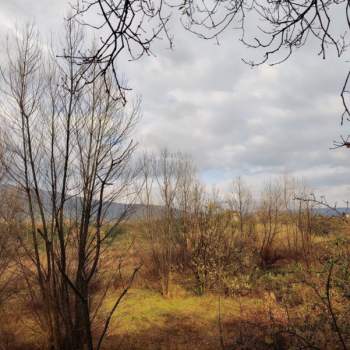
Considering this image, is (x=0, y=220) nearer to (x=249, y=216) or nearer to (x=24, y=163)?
(x=24, y=163)

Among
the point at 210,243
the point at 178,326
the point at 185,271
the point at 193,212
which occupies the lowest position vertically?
the point at 178,326

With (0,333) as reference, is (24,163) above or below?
above

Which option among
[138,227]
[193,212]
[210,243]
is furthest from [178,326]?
[138,227]

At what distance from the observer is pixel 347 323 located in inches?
252

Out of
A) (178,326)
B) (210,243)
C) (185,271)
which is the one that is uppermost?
(210,243)

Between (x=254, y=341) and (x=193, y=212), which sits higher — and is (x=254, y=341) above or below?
below

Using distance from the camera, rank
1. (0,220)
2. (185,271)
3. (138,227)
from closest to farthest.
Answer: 1. (0,220)
2. (185,271)
3. (138,227)

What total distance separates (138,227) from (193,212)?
2.49 metres

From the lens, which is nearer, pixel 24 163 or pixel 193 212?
pixel 24 163

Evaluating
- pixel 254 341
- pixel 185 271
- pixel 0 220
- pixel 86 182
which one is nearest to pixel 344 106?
pixel 86 182

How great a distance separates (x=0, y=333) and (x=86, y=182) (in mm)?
4307

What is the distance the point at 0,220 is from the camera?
8.96 m

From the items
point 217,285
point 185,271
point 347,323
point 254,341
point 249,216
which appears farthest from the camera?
point 249,216

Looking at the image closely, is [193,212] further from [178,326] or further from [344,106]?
[344,106]
